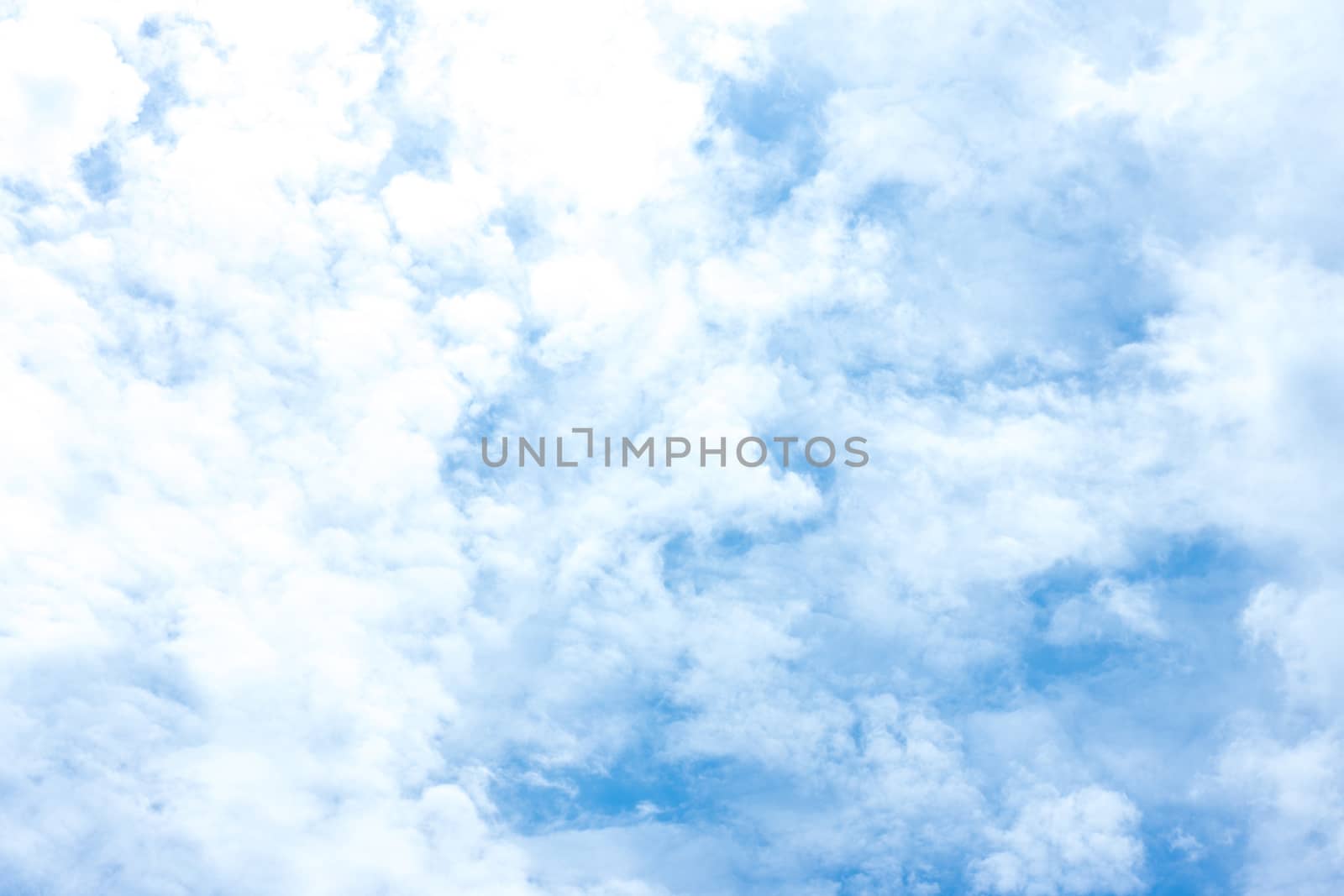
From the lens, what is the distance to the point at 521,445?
198 feet

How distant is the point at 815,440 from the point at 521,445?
19590 mm

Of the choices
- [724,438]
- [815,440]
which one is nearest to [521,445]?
[724,438]

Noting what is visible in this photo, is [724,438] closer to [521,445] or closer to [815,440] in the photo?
[815,440]

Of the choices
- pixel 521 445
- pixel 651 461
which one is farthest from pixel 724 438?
pixel 521 445

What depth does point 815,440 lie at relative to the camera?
200 ft

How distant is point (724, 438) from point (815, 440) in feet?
20.3

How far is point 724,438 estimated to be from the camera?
2372 inches

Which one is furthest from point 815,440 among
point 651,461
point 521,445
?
point 521,445

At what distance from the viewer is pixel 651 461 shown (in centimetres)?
6075

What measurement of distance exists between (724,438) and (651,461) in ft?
16.8

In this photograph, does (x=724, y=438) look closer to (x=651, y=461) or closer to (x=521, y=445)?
(x=651, y=461)

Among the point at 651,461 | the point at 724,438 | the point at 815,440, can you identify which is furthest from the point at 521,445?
the point at 815,440

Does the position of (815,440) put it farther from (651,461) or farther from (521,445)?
(521,445)

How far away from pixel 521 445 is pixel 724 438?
529 inches
